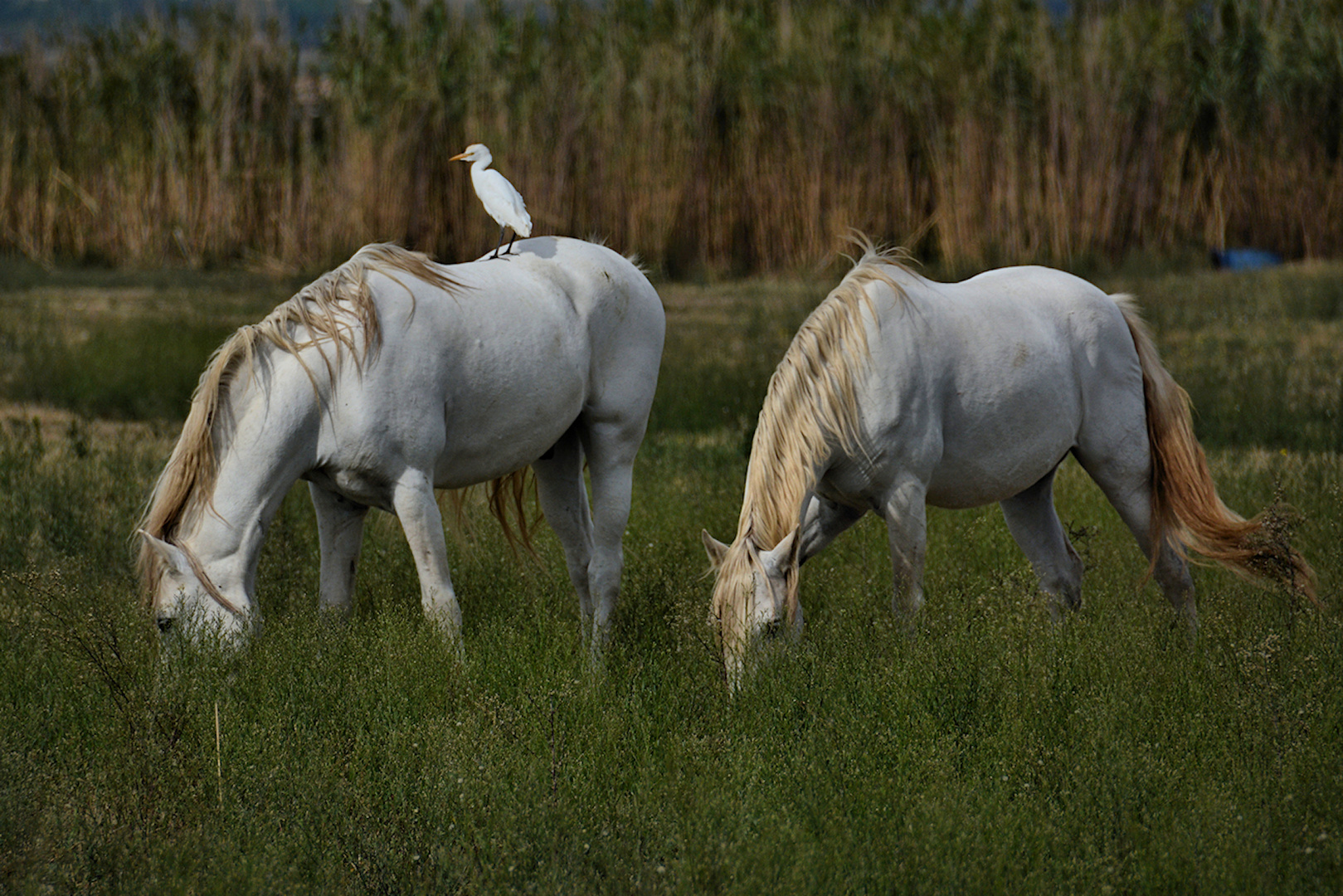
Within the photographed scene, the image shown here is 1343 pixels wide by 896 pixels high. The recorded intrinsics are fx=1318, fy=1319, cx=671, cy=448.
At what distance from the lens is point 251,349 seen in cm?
462

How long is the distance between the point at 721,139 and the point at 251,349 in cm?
1010

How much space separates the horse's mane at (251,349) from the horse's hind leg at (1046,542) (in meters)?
2.68

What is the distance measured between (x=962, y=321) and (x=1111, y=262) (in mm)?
9068

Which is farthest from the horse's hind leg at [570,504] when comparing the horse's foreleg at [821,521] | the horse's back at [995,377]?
the horse's back at [995,377]

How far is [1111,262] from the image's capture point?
13.6m

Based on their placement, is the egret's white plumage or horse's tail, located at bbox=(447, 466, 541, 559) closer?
the egret's white plumage

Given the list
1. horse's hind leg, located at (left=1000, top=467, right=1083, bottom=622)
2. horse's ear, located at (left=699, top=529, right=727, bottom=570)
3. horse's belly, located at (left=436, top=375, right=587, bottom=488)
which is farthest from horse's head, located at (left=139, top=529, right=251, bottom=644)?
horse's hind leg, located at (left=1000, top=467, right=1083, bottom=622)

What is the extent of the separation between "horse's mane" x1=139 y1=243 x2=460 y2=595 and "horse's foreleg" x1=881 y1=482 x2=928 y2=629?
1887 millimetres

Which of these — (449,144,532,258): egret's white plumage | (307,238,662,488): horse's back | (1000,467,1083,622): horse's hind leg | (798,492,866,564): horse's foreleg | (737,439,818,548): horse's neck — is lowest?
(1000,467,1083,622): horse's hind leg

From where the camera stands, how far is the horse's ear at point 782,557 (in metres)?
4.50

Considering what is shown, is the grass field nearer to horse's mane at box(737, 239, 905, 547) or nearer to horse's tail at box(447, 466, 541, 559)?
horse's tail at box(447, 466, 541, 559)

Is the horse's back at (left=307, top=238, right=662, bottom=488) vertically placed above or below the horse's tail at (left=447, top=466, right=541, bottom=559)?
above

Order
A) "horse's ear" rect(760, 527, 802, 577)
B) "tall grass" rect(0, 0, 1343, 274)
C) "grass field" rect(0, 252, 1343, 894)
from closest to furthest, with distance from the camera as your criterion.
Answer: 1. "grass field" rect(0, 252, 1343, 894)
2. "horse's ear" rect(760, 527, 802, 577)
3. "tall grass" rect(0, 0, 1343, 274)

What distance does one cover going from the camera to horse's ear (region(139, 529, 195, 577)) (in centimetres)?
425
